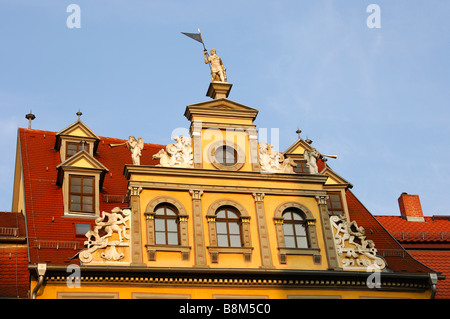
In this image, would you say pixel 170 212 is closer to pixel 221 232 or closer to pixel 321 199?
pixel 221 232

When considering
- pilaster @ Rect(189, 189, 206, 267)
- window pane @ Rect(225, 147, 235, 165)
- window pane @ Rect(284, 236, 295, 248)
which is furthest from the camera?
window pane @ Rect(225, 147, 235, 165)

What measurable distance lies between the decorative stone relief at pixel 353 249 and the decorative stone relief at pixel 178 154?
Result: 16.8 ft

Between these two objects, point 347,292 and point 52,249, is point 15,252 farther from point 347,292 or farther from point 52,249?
point 347,292

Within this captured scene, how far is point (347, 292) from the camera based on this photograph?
22875mm

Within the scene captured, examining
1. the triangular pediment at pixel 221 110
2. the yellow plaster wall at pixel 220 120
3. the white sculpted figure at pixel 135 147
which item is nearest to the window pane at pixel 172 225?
the white sculpted figure at pixel 135 147

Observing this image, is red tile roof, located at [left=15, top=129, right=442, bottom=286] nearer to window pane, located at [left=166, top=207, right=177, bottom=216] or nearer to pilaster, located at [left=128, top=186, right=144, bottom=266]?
pilaster, located at [left=128, top=186, right=144, bottom=266]

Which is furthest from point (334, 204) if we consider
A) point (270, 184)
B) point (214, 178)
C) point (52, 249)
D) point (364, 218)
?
point (52, 249)

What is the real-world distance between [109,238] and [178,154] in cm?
391

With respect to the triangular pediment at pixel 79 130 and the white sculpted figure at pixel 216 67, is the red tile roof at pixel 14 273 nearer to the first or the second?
the triangular pediment at pixel 79 130

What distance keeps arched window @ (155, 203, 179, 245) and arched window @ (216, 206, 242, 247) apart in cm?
135

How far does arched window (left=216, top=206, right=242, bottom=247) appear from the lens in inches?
909

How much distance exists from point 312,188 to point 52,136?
33.7 feet

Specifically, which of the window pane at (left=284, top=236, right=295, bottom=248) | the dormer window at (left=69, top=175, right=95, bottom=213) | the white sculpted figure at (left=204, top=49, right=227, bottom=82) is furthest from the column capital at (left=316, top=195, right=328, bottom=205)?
the dormer window at (left=69, top=175, right=95, bottom=213)
